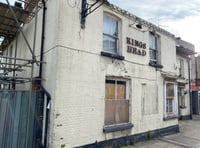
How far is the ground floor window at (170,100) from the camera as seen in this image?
32.6ft

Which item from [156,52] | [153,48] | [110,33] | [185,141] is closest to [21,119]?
[110,33]

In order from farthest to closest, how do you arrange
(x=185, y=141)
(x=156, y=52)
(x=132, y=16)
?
1. (x=156, y=52)
2. (x=132, y=16)
3. (x=185, y=141)

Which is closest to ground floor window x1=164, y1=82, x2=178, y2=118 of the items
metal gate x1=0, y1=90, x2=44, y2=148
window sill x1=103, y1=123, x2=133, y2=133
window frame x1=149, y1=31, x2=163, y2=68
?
window frame x1=149, y1=31, x2=163, y2=68

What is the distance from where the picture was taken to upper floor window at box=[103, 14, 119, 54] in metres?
7.47

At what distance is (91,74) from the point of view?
6.45 m

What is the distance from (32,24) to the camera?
315 inches

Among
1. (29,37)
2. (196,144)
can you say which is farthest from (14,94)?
(196,144)

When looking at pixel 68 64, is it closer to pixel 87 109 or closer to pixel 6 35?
pixel 87 109

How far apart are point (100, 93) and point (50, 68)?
6.72 feet

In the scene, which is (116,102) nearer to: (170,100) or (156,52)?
Result: (156,52)

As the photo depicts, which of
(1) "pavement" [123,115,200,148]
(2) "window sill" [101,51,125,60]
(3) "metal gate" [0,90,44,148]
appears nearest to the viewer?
(3) "metal gate" [0,90,44,148]

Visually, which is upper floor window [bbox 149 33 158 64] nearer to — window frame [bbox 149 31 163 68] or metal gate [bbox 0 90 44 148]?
window frame [bbox 149 31 163 68]

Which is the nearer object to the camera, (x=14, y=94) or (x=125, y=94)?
(x=14, y=94)

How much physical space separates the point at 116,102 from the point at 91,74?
181cm
